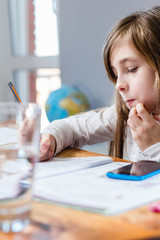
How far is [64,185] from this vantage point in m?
0.53

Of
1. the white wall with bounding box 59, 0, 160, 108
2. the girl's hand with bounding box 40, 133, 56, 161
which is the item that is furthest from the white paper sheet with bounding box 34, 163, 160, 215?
the white wall with bounding box 59, 0, 160, 108

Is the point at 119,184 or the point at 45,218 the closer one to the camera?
the point at 45,218

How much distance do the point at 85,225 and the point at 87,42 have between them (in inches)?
85.7

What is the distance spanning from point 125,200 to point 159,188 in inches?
3.2

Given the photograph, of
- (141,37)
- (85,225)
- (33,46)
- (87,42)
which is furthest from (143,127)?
(33,46)

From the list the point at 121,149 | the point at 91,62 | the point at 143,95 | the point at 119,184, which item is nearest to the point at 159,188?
the point at 119,184

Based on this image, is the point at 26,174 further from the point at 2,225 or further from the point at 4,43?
the point at 4,43

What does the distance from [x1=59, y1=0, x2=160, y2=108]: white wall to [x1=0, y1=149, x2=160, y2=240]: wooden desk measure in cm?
187

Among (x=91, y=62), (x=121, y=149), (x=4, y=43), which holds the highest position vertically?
(x=4, y=43)

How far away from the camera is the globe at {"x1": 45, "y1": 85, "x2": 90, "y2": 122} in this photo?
85.3 inches

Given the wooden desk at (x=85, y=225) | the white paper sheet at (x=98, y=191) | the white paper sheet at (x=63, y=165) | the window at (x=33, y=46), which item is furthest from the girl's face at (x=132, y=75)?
the window at (x=33, y=46)

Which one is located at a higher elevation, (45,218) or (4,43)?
(4,43)

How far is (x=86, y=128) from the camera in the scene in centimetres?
108

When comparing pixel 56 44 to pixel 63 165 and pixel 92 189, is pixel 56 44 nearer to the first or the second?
pixel 63 165
